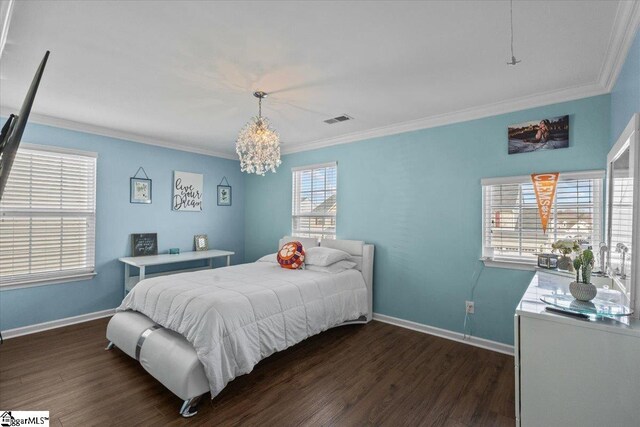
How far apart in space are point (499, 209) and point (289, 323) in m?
2.33

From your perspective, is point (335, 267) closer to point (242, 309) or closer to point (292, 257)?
point (292, 257)

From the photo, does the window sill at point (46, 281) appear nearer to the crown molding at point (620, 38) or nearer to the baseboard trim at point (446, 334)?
the baseboard trim at point (446, 334)

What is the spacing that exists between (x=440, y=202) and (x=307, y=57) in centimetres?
214

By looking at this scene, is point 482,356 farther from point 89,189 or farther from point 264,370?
point 89,189

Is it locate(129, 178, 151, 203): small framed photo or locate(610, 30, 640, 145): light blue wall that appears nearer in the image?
locate(610, 30, 640, 145): light blue wall

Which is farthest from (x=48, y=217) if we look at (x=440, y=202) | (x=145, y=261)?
(x=440, y=202)

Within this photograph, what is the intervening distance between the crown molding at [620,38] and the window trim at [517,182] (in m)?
0.72

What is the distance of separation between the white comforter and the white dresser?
1.75 metres

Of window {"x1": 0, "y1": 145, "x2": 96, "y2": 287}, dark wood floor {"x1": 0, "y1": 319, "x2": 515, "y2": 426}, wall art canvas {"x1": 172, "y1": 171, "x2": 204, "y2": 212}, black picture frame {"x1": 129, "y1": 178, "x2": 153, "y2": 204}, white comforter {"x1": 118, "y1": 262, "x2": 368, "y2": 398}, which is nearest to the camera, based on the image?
dark wood floor {"x1": 0, "y1": 319, "x2": 515, "y2": 426}

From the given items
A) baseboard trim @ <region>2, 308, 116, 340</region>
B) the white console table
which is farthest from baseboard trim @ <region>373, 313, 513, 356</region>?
baseboard trim @ <region>2, 308, 116, 340</region>

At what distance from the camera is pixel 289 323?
280 centimetres

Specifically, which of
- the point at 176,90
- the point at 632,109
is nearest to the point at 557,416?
the point at 632,109

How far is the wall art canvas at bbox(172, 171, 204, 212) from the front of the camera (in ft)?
15.4

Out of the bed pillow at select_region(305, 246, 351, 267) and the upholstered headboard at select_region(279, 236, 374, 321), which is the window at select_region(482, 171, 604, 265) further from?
the bed pillow at select_region(305, 246, 351, 267)
